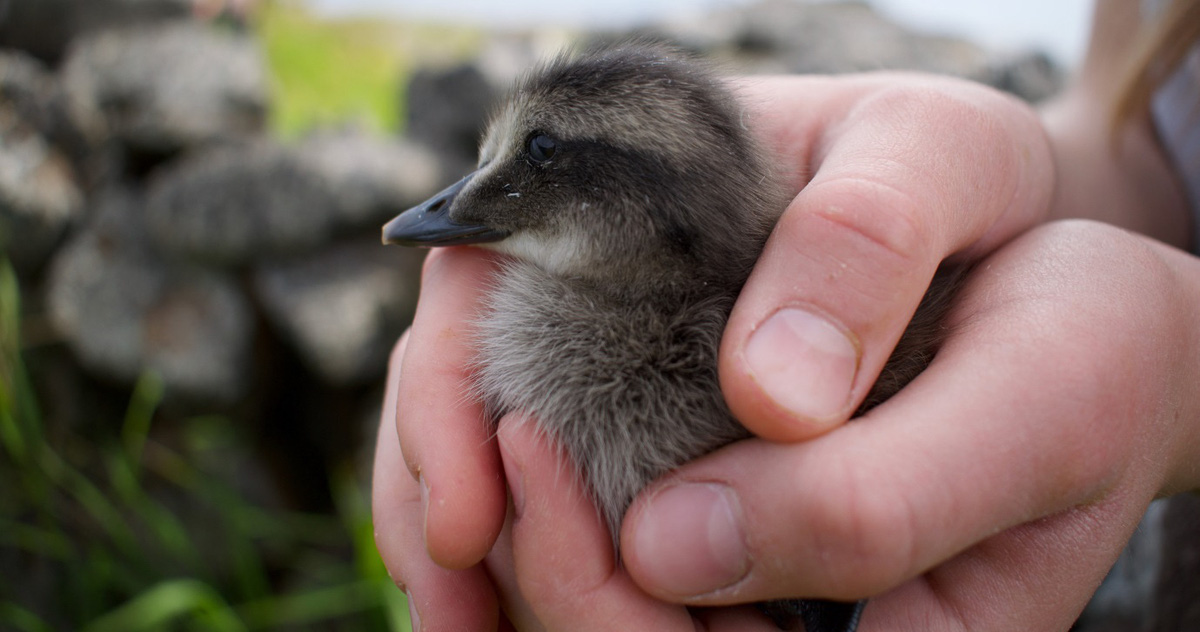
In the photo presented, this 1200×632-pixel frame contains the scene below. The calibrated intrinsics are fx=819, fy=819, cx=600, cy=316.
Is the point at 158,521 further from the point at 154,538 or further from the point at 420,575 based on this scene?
the point at 420,575

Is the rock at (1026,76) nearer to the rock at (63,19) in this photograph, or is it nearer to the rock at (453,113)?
the rock at (453,113)

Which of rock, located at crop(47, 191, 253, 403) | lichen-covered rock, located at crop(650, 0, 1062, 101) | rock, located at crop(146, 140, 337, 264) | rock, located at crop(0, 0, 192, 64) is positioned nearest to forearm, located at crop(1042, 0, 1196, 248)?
lichen-covered rock, located at crop(650, 0, 1062, 101)

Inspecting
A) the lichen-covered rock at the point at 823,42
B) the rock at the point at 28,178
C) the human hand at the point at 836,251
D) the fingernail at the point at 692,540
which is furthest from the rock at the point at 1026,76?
the rock at the point at 28,178

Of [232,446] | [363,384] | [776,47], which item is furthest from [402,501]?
[776,47]

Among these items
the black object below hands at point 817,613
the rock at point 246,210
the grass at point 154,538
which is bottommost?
the grass at point 154,538

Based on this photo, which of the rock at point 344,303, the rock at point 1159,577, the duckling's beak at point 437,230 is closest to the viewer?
the duckling's beak at point 437,230

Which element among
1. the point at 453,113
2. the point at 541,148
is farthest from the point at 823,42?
the point at 541,148

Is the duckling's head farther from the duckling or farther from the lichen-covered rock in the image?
the lichen-covered rock
